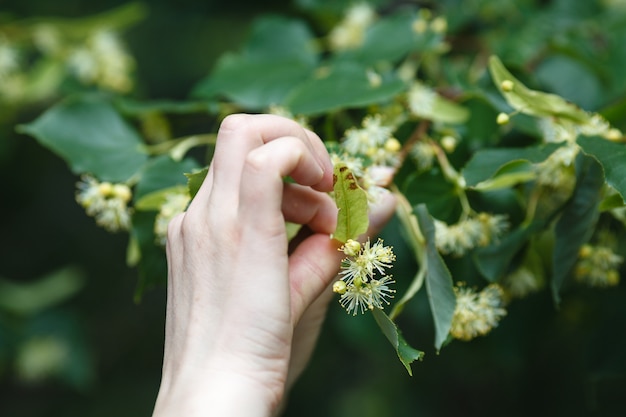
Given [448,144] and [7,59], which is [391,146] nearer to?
[448,144]

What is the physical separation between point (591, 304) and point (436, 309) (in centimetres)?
74

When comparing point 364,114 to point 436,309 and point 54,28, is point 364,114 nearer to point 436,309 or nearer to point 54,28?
point 436,309

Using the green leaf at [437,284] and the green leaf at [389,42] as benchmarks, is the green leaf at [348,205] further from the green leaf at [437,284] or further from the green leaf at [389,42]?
the green leaf at [389,42]

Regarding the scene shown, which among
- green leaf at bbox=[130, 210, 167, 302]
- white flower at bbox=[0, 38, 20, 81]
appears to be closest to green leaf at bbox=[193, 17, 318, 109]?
green leaf at bbox=[130, 210, 167, 302]

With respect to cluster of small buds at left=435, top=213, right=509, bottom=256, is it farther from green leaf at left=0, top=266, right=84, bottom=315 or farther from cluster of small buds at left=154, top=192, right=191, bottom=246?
green leaf at left=0, top=266, right=84, bottom=315

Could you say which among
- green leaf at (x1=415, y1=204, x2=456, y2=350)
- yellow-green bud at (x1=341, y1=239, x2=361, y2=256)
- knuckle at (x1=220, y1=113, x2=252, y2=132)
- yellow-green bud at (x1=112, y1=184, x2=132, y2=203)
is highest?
knuckle at (x1=220, y1=113, x2=252, y2=132)

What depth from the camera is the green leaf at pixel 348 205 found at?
0.65 m

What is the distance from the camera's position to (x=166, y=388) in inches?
25.2

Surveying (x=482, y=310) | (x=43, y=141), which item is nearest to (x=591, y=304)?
(x=482, y=310)

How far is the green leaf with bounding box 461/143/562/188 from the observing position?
0.74 m

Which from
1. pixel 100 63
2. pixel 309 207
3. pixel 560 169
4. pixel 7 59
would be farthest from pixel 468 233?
pixel 7 59

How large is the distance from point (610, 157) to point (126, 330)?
244cm

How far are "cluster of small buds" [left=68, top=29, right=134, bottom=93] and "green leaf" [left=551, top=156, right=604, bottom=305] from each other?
1041 mm

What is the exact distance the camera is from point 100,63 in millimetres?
1379
